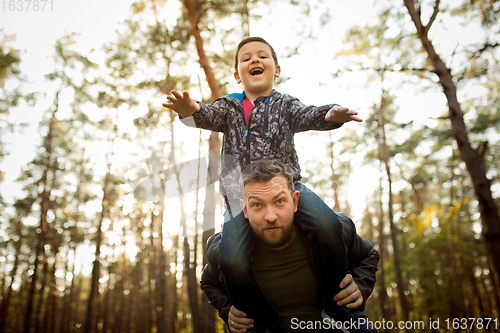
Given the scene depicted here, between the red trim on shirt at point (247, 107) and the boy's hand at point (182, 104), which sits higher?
the red trim on shirt at point (247, 107)

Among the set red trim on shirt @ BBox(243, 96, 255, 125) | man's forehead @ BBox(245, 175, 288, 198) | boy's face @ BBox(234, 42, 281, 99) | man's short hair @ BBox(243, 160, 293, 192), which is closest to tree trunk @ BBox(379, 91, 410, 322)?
boy's face @ BBox(234, 42, 281, 99)

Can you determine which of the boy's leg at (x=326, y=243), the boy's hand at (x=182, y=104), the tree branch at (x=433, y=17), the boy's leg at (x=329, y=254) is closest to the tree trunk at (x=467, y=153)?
the tree branch at (x=433, y=17)

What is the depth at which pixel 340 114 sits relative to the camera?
5.69 feet

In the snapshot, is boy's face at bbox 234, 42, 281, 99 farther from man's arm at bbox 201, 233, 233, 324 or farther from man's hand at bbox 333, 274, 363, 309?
man's hand at bbox 333, 274, 363, 309

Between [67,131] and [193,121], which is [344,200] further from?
[193,121]

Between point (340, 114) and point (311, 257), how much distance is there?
101 cm

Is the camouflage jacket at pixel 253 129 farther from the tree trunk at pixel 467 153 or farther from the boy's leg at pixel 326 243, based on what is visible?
the tree trunk at pixel 467 153

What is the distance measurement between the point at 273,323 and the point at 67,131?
1751 centimetres

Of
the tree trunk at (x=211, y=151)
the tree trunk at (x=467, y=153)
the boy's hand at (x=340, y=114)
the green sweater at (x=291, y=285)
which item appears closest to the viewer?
the boy's hand at (x=340, y=114)

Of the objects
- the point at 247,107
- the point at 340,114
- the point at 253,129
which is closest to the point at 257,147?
the point at 253,129

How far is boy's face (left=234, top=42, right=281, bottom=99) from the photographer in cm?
224

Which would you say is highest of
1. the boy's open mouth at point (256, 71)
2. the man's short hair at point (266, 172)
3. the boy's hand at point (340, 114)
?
the boy's open mouth at point (256, 71)

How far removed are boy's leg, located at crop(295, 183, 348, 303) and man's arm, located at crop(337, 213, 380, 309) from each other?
0.27 metres

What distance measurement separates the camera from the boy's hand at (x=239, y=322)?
193 cm
